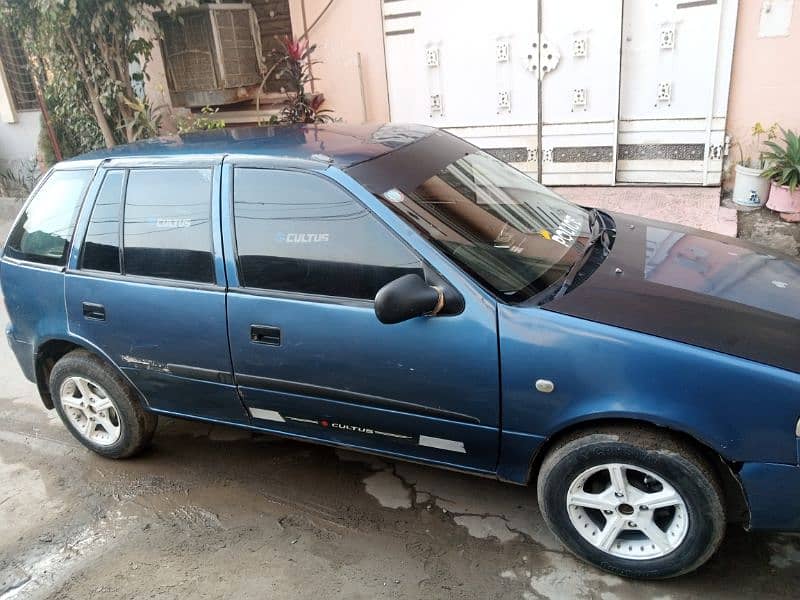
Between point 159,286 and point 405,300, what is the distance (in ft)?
4.60

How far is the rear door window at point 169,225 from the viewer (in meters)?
3.06

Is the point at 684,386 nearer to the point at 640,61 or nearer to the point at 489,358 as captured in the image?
the point at 489,358

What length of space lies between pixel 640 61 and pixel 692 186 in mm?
1307

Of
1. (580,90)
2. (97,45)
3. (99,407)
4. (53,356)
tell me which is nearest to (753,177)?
(580,90)

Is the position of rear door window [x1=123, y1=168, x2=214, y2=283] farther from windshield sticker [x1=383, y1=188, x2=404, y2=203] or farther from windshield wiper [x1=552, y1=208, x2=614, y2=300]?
windshield wiper [x1=552, y1=208, x2=614, y2=300]

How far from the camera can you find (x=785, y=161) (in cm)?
561

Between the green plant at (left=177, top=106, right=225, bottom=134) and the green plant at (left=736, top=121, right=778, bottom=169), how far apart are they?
5.40 meters

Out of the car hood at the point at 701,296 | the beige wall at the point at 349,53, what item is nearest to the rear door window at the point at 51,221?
the car hood at the point at 701,296

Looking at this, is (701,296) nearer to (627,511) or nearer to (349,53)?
(627,511)

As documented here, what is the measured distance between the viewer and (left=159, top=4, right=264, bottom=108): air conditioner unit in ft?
24.4

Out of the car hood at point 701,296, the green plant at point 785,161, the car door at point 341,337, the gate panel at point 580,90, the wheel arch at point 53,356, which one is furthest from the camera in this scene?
the gate panel at point 580,90

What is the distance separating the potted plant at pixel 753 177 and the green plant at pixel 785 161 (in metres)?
0.08

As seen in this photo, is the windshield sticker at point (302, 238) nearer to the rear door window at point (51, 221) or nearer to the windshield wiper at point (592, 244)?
the windshield wiper at point (592, 244)

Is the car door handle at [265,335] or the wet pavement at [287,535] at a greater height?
the car door handle at [265,335]
